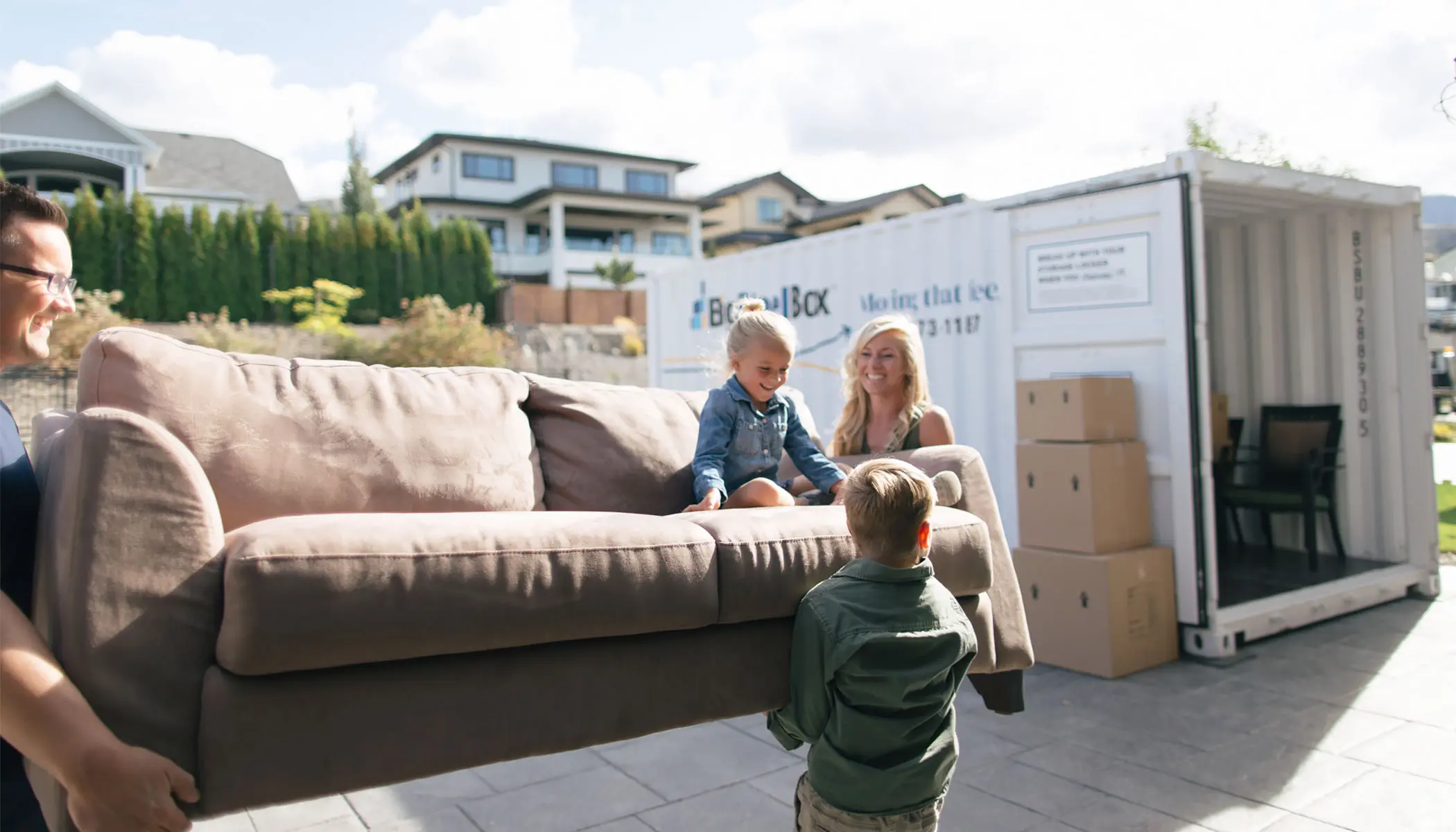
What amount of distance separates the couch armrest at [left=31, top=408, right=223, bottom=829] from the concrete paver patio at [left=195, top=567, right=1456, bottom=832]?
1.52 m

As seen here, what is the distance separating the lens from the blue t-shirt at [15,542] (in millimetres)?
1626

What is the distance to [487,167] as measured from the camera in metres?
35.7

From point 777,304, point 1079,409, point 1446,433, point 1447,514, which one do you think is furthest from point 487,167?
point 1079,409

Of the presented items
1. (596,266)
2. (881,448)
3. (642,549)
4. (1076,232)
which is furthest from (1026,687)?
(596,266)

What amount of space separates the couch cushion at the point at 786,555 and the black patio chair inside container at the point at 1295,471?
4354mm

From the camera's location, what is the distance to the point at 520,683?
70.1 inches

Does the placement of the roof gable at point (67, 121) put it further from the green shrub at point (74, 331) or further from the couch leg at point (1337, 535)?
the couch leg at point (1337, 535)

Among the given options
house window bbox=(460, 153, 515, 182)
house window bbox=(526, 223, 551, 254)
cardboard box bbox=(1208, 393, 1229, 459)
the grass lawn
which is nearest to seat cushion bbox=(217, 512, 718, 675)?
cardboard box bbox=(1208, 393, 1229, 459)

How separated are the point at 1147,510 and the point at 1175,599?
0.46 metres

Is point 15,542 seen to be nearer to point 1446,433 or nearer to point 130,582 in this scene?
point 130,582

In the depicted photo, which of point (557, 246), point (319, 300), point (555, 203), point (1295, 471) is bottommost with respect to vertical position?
point (1295, 471)

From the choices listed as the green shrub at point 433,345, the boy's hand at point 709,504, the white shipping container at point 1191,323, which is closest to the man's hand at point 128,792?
the boy's hand at point 709,504

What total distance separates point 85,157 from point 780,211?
2646cm

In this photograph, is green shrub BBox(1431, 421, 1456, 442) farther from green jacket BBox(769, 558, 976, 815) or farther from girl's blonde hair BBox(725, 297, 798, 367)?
green jacket BBox(769, 558, 976, 815)
